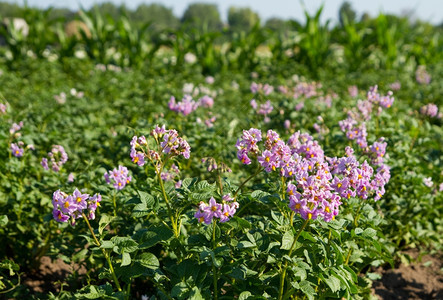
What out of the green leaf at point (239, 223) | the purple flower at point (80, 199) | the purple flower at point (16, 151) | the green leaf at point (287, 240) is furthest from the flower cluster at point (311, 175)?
the purple flower at point (16, 151)

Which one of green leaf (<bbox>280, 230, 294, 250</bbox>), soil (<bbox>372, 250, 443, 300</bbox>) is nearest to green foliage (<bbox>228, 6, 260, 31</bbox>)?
soil (<bbox>372, 250, 443, 300</bbox>)

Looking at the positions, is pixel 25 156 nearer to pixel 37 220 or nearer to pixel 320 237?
pixel 37 220

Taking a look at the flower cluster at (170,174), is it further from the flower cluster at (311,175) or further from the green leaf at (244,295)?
the green leaf at (244,295)

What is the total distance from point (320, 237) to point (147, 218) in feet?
3.58

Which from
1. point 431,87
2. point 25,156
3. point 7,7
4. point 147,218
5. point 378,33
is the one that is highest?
point 7,7

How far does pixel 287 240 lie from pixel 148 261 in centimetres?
60

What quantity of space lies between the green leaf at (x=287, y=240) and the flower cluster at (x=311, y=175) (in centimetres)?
12

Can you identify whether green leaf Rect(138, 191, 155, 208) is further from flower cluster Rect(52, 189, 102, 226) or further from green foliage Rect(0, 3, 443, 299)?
flower cluster Rect(52, 189, 102, 226)

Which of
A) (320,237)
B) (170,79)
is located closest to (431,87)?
(170,79)

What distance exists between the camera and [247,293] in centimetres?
198

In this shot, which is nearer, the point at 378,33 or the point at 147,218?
the point at 147,218

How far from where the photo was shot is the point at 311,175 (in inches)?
83.0

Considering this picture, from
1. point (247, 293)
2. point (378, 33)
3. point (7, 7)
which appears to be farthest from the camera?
point (7, 7)

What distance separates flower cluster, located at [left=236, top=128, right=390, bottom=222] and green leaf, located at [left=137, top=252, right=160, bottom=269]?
0.60 metres
